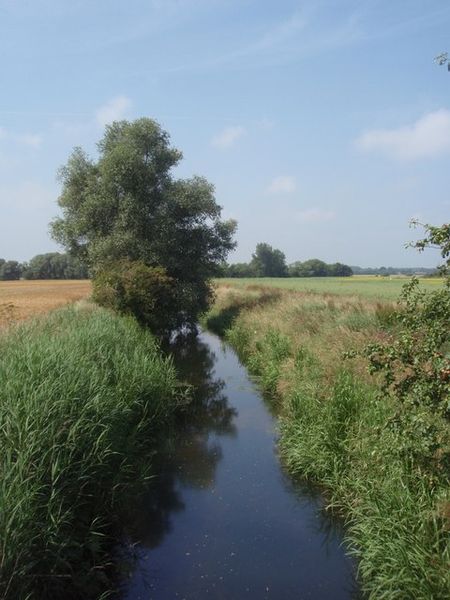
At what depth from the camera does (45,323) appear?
13000mm

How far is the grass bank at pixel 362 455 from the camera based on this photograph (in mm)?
4801

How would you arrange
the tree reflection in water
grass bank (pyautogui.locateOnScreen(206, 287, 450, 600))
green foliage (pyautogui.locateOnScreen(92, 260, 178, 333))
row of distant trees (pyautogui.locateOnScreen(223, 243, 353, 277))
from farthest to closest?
row of distant trees (pyautogui.locateOnScreen(223, 243, 353, 277)) < green foliage (pyautogui.locateOnScreen(92, 260, 178, 333)) < the tree reflection in water < grass bank (pyautogui.locateOnScreen(206, 287, 450, 600))

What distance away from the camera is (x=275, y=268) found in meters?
98.7

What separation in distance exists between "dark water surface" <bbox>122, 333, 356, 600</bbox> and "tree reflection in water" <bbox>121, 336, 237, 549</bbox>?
2 centimetres

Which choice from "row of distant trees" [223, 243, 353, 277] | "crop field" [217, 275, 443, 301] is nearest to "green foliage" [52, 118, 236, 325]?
"crop field" [217, 275, 443, 301]

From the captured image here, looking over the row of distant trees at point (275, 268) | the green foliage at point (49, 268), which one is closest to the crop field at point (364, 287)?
the row of distant trees at point (275, 268)

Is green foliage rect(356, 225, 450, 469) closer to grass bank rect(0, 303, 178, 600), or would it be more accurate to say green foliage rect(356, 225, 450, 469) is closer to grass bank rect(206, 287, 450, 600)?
grass bank rect(206, 287, 450, 600)

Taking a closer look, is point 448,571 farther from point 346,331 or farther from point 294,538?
point 346,331

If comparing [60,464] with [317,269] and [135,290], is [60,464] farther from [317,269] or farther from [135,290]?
[317,269]

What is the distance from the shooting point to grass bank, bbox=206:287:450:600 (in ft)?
15.8

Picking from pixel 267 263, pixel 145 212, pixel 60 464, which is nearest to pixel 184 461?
pixel 60 464

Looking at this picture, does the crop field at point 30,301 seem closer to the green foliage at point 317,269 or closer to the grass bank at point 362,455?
the grass bank at point 362,455

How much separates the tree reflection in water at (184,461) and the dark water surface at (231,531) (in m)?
0.02

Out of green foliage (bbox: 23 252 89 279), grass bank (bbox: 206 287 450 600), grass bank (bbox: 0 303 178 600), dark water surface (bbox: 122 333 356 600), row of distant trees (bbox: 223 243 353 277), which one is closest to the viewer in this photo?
grass bank (bbox: 0 303 178 600)
